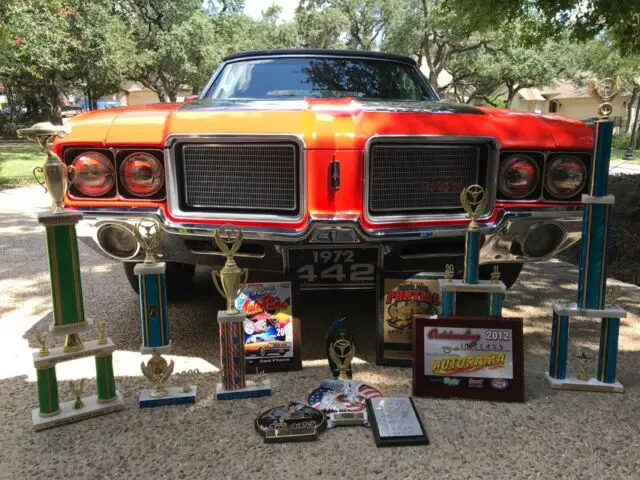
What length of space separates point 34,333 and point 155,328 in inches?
54.4

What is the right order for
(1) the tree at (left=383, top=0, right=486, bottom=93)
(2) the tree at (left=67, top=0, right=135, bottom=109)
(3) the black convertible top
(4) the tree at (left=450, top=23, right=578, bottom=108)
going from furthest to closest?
(4) the tree at (left=450, top=23, right=578, bottom=108) → (1) the tree at (left=383, top=0, right=486, bottom=93) → (2) the tree at (left=67, top=0, right=135, bottom=109) → (3) the black convertible top

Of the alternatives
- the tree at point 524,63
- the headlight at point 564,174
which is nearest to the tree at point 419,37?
the tree at point 524,63

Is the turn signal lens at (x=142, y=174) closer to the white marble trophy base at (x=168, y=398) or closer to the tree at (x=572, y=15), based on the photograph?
Result: the white marble trophy base at (x=168, y=398)

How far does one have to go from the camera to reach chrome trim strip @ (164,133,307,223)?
2.47 m

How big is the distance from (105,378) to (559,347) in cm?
208

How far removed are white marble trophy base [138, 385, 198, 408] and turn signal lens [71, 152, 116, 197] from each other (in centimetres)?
103

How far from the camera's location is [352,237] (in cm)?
251

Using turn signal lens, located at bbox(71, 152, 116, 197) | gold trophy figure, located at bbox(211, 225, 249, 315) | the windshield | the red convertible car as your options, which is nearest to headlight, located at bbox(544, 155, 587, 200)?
the red convertible car

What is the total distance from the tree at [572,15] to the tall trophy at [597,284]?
10.7 ft

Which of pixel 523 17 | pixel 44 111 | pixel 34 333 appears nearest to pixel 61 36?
pixel 44 111

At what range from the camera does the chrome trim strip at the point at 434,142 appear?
249cm

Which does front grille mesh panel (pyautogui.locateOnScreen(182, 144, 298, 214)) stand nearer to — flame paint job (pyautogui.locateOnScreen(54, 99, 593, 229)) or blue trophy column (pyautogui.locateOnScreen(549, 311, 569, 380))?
flame paint job (pyautogui.locateOnScreen(54, 99, 593, 229))

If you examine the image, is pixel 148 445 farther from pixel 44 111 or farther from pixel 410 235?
pixel 44 111

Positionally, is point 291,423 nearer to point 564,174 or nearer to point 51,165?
point 51,165
